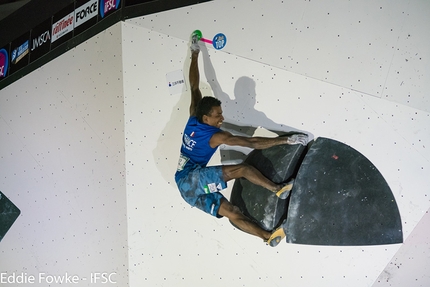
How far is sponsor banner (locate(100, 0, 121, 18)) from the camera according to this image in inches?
131

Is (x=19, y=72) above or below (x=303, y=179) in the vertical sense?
above


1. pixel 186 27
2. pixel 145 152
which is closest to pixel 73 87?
pixel 145 152

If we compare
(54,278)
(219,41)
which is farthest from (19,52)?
(219,41)

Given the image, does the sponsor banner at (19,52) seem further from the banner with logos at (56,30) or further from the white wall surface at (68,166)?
the white wall surface at (68,166)

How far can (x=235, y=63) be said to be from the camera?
277 centimetres

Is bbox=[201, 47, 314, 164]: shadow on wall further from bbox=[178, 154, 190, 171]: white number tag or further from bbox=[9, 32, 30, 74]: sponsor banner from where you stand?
bbox=[9, 32, 30, 74]: sponsor banner

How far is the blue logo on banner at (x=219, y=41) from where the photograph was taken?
2.81 meters

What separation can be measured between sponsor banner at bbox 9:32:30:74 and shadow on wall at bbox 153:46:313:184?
6.10 feet

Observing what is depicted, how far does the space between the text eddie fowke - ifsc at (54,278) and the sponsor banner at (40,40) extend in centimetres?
192

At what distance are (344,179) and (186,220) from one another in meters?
1.11

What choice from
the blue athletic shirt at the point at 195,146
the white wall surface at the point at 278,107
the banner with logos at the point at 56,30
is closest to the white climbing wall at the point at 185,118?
the white wall surface at the point at 278,107

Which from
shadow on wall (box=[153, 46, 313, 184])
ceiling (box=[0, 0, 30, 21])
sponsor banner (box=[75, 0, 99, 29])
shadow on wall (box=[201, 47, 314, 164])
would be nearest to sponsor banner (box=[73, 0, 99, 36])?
sponsor banner (box=[75, 0, 99, 29])

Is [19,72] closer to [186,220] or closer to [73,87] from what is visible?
[73,87]

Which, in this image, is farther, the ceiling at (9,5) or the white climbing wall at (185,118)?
the ceiling at (9,5)
